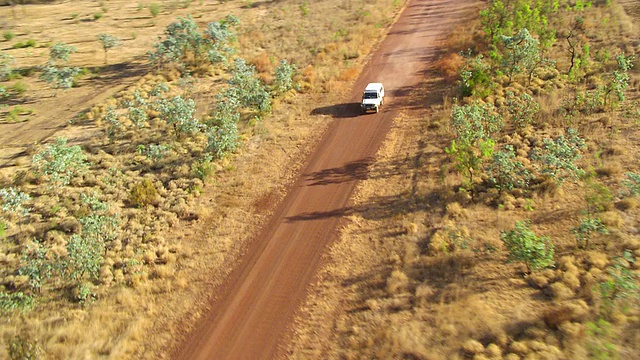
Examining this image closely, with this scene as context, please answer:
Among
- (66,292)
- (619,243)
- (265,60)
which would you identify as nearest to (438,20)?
(265,60)

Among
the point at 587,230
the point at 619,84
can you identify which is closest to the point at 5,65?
the point at 587,230

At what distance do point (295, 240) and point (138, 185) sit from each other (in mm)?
11095

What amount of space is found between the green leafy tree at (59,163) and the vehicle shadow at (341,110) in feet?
55.3

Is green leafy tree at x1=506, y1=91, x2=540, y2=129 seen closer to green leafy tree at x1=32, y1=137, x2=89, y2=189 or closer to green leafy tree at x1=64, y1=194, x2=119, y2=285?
green leafy tree at x1=64, y1=194, x2=119, y2=285

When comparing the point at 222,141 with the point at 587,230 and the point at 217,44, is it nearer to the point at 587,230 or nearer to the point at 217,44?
the point at 217,44

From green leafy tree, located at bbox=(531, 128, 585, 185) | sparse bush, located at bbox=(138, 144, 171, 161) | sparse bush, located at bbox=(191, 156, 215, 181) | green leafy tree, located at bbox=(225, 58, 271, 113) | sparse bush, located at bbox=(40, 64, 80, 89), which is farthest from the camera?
sparse bush, located at bbox=(40, 64, 80, 89)

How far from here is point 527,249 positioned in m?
16.9

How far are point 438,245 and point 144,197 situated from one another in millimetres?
16837

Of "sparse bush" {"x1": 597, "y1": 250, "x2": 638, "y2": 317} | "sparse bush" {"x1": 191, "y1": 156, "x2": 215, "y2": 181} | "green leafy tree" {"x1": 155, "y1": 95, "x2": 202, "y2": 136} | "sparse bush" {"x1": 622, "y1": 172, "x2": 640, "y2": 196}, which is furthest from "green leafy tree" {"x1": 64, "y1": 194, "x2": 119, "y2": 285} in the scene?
"sparse bush" {"x1": 622, "y1": 172, "x2": 640, "y2": 196}

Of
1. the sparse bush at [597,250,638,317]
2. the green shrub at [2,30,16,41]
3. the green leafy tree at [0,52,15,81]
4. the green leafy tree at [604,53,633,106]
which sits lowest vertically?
the sparse bush at [597,250,638,317]

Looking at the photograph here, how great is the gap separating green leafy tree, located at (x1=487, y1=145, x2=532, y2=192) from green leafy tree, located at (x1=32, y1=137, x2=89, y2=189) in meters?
25.5

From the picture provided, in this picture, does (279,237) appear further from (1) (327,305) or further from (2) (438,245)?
(2) (438,245)

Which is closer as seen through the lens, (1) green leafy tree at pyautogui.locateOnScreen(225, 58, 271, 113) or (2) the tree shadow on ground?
(1) green leafy tree at pyautogui.locateOnScreen(225, 58, 271, 113)

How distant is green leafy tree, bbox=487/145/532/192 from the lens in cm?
2195
